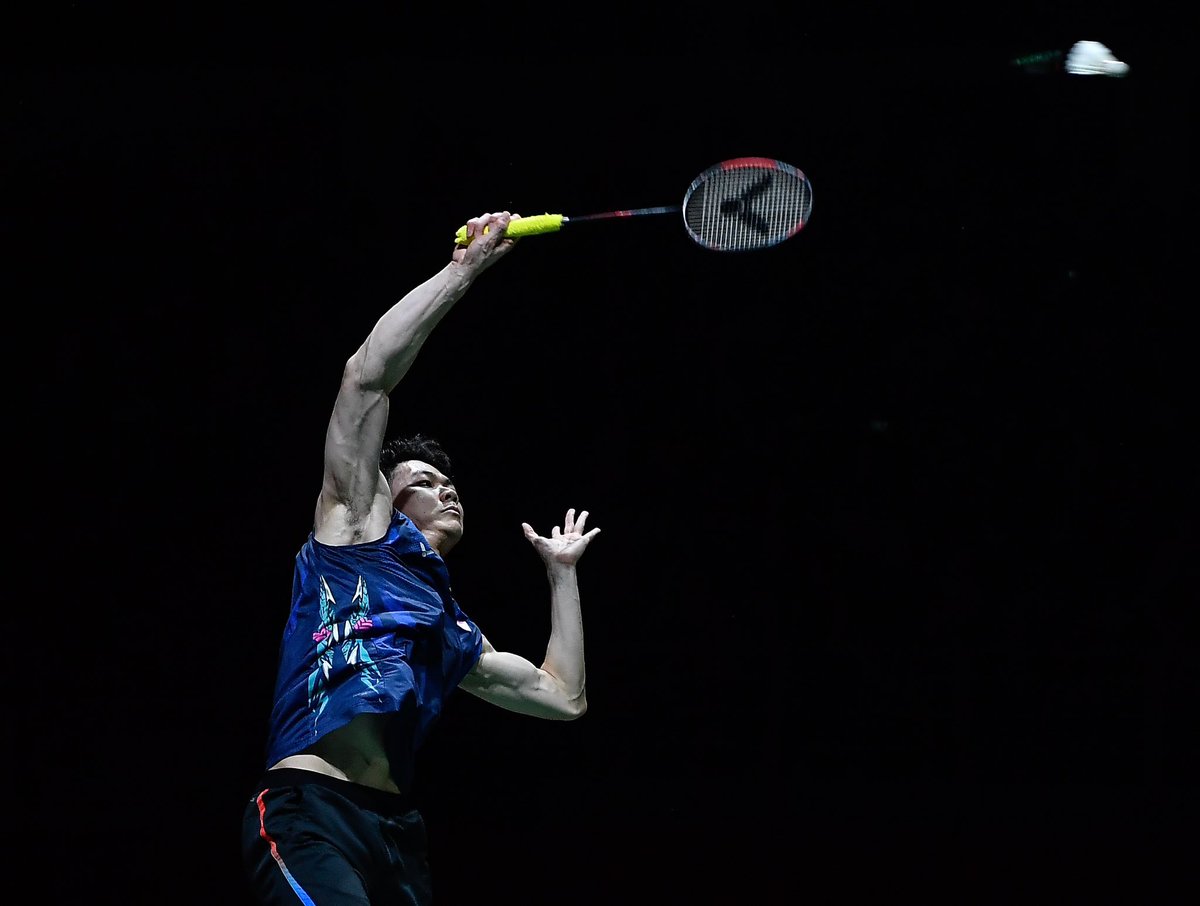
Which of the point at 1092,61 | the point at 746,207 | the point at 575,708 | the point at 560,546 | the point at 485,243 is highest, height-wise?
the point at 1092,61

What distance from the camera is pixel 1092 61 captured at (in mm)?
4305

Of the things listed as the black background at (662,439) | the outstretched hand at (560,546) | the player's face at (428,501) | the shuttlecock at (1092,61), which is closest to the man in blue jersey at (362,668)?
the player's face at (428,501)

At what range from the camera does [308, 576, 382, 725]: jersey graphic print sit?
2.27 metres

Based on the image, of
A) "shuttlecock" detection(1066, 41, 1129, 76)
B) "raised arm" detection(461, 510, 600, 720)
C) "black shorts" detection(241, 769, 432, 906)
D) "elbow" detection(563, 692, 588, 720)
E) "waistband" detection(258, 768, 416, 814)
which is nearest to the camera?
"black shorts" detection(241, 769, 432, 906)

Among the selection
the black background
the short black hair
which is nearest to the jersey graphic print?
the short black hair

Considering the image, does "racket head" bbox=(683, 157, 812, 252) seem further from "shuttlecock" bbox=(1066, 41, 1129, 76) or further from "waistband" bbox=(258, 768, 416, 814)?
"waistband" bbox=(258, 768, 416, 814)

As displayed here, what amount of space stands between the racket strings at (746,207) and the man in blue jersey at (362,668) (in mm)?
895

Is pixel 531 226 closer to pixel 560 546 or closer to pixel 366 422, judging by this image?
pixel 366 422

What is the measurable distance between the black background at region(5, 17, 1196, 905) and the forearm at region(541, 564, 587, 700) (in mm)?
1508

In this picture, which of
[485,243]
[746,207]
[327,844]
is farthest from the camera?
[746,207]

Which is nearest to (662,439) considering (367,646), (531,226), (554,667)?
(554,667)

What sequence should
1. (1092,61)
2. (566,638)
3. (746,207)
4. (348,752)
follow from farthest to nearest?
(1092,61) < (746,207) < (566,638) < (348,752)

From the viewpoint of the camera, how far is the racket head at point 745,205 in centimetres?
330

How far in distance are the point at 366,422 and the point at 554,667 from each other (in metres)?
0.73
